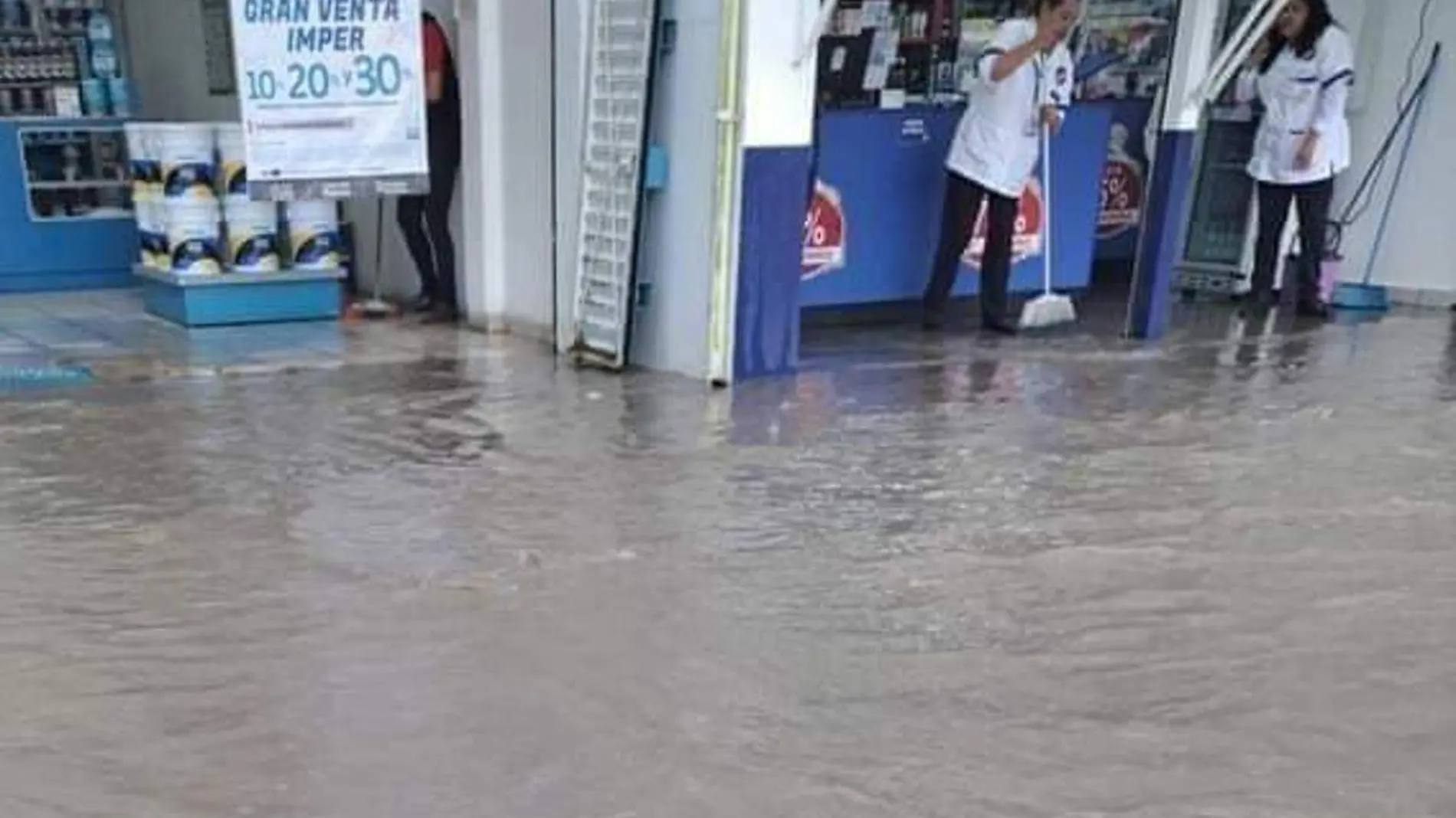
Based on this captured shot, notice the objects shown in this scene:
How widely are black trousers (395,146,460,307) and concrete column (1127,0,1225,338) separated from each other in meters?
3.28

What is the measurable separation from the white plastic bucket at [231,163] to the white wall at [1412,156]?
6.09m

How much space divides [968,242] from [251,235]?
134 inches

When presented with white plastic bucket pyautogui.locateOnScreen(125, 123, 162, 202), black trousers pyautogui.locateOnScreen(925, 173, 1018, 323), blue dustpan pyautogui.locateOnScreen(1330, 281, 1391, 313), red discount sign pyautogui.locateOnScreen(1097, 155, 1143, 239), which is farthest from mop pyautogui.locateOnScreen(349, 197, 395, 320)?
blue dustpan pyautogui.locateOnScreen(1330, 281, 1391, 313)

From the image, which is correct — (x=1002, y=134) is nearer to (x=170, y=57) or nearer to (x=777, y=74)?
(x=777, y=74)

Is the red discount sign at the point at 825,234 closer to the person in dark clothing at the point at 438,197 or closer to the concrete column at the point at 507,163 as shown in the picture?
the concrete column at the point at 507,163

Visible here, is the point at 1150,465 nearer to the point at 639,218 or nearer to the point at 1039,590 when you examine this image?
the point at 1039,590

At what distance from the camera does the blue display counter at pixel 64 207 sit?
25.4 feet

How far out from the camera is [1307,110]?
25.7 ft

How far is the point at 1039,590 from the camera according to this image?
12.5 ft

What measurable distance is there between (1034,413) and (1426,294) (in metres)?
4.09

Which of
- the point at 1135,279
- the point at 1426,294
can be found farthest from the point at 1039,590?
the point at 1426,294

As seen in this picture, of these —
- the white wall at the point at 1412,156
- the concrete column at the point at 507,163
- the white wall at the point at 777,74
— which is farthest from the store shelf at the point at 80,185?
the white wall at the point at 1412,156

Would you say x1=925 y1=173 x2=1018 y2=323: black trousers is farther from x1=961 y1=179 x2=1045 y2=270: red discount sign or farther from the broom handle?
the broom handle

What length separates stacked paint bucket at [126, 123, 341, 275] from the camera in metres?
6.77
